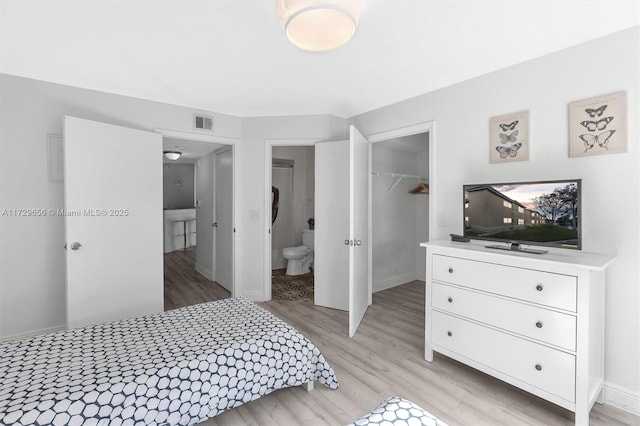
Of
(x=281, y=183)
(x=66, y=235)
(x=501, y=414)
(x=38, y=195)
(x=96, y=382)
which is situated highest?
(x=281, y=183)

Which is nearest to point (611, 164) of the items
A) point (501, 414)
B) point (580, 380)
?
point (580, 380)

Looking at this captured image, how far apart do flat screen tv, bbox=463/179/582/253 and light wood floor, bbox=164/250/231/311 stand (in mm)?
3248

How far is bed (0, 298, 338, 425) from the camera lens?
1.29m

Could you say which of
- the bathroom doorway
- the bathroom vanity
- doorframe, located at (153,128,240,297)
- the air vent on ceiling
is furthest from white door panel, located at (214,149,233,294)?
the bathroom vanity

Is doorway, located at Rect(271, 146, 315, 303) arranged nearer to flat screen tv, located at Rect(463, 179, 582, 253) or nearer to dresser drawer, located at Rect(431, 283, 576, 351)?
dresser drawer, located at Rect(431, 283, 576, 351)

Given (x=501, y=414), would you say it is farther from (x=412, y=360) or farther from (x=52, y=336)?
(x=52, y=336)

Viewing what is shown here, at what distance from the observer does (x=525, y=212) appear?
2008 millimetres

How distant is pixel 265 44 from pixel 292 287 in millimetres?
3237

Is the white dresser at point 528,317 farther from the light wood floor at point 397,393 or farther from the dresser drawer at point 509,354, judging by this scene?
the light wood floor at point 397,393

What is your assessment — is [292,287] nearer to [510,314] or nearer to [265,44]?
[510,314]

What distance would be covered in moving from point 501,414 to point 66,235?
3.57 metres

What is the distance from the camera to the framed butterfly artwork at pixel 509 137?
2.26 metres

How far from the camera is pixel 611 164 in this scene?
1880 millimetres

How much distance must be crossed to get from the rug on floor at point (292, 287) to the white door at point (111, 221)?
150 centimetres
